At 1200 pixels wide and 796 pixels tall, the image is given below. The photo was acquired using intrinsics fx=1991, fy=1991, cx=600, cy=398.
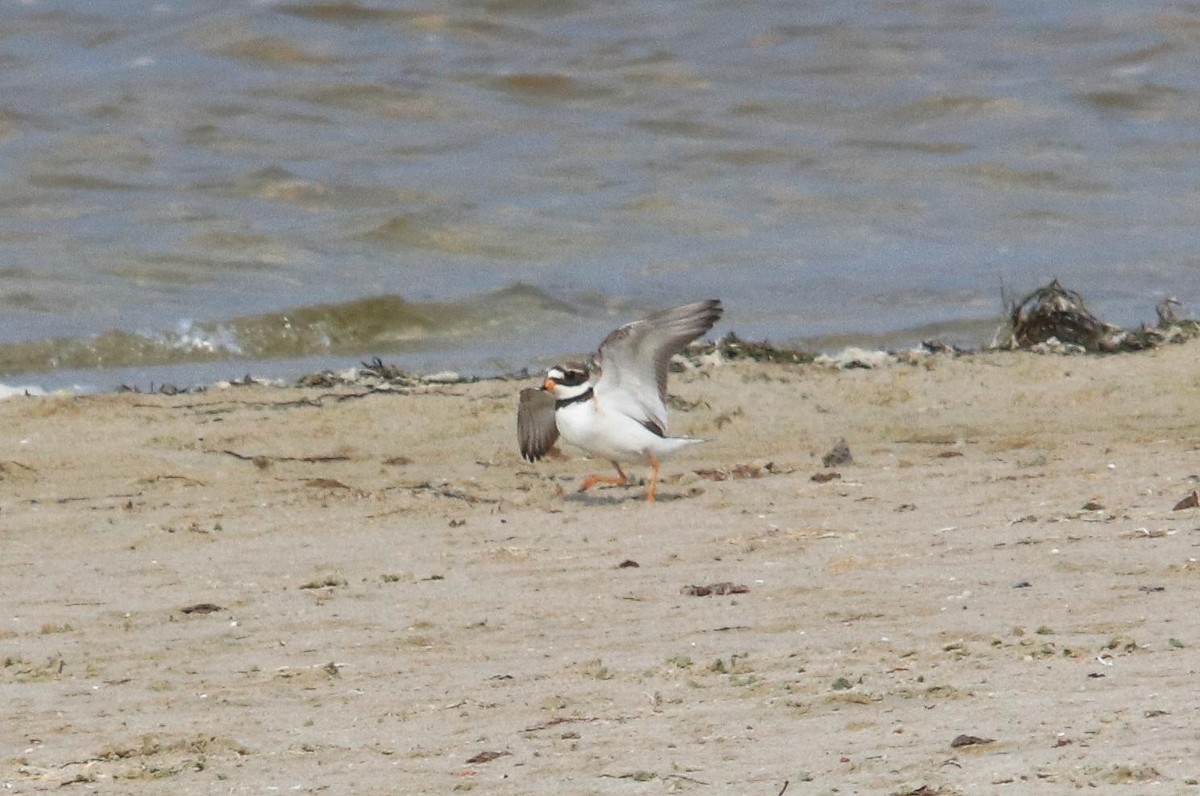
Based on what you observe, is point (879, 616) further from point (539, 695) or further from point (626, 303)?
point (626, 303)

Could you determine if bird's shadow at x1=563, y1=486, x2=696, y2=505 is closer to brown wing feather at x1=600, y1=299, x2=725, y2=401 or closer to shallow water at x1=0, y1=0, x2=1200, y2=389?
brown wing feather at x1=600, y1=299, x2=725, y2=401

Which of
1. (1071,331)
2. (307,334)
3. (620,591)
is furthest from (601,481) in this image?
(307,334)

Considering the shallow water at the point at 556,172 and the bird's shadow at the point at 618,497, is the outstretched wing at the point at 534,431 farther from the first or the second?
the shallow water at the point at 556,172

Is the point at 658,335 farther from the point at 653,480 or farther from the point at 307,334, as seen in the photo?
the point at 307,334

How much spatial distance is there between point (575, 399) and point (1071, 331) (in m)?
3.17

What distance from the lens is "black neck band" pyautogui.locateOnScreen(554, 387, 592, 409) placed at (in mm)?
7832

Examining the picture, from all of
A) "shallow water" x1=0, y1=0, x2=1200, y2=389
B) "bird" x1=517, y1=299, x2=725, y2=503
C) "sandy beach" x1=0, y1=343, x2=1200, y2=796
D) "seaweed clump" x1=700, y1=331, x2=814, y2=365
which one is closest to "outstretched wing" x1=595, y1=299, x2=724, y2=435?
"bird" x1=517, y1=299, x2=725, y2=503

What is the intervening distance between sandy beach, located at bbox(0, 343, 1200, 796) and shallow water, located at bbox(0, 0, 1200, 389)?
282cm

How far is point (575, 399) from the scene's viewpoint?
7.84 meters

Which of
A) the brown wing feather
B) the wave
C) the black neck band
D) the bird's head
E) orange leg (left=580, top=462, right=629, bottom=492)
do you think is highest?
the brown wing feather

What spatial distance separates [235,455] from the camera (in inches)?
318

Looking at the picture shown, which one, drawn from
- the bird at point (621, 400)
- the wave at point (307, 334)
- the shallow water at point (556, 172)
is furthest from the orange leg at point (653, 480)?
the wave at point (307, 334)

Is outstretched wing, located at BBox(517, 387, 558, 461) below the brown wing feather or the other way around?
below

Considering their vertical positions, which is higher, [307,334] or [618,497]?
[618,497]
